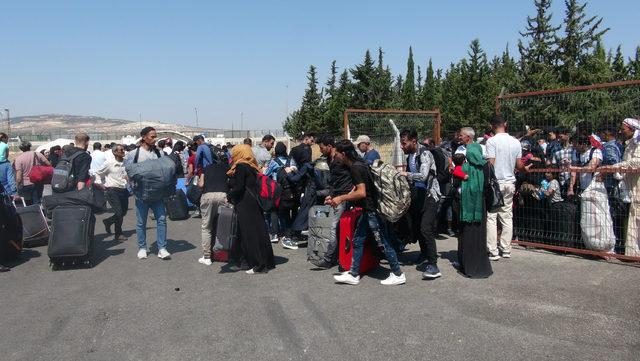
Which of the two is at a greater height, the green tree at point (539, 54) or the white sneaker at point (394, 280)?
the green tree at point (539, 54)

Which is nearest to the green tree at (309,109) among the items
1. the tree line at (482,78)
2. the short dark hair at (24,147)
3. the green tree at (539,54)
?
the tree line at (482,78)

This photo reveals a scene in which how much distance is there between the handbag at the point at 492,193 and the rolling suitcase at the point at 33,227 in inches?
279

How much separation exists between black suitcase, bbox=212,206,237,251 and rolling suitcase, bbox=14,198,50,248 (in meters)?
3.71

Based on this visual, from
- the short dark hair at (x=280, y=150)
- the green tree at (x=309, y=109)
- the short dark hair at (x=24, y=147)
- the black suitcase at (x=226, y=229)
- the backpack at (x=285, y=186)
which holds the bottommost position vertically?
the black suitcase at (x=226, y=229)

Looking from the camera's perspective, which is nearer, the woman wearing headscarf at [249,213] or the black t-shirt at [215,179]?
the woman wearing headscarf at [249,213]

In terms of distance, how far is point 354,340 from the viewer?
414 cm

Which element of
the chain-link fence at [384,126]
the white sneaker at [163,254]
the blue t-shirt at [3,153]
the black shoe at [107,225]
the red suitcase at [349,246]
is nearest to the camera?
the red suitcase at [349,246]

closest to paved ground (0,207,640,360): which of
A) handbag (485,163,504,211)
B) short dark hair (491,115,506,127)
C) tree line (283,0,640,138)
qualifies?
handbag (485,163,504,211)

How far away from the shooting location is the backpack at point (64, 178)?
7.21 meters

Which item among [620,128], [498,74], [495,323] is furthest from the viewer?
[498,74]

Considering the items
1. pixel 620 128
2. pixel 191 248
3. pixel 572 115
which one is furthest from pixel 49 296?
pixel 620 128

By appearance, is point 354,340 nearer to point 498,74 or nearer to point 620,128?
point 620,128

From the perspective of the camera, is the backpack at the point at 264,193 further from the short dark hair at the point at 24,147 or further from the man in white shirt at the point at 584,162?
the short dark hair at the point at 24,147

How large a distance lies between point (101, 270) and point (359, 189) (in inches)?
153
